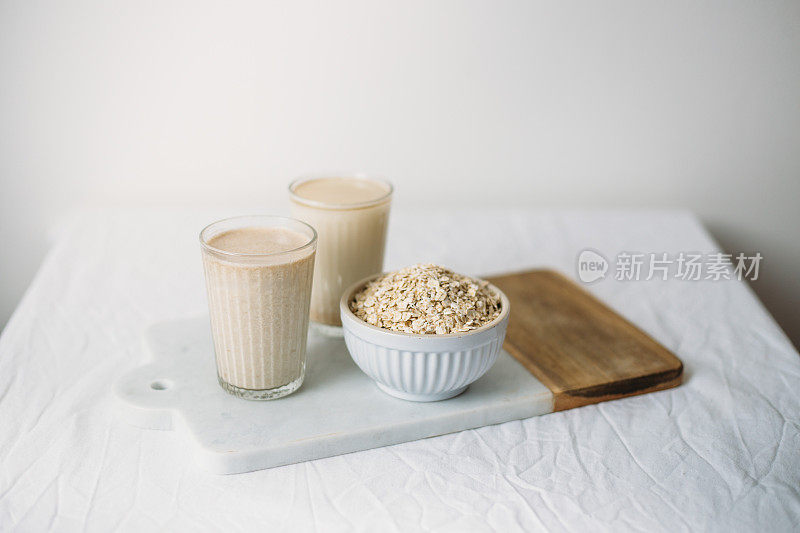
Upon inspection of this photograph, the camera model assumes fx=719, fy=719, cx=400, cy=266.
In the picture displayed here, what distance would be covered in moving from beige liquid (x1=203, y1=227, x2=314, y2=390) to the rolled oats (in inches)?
3.2

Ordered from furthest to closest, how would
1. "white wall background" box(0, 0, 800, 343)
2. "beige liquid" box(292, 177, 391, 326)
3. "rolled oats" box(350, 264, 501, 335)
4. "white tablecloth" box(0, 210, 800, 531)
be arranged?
"white wall background" box(0, 0, 800, 343) < "beige liquid" box(292, 177, 391, 326) < "rolled oats" box(350, 264, 501, 335) < "white tablecloth" box(0, 210, 800, 531)

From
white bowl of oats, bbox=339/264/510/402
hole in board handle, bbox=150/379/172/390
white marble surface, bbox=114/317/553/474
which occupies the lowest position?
hole in board handle, bbox=150/379/172/390

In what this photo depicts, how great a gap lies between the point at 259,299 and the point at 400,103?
0.83 m

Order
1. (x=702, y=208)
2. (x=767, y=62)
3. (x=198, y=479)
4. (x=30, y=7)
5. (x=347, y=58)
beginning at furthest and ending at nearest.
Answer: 1. (x=702, y=208)
2. (x=767, y=62)
3. (x=347, y=58)
4. (x=30, y=7)
5. (x=198, y=479)

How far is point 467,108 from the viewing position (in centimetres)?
152

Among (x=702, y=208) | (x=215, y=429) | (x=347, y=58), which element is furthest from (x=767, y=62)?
(x=215, y=429)

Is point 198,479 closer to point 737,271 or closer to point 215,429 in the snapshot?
point 215,429

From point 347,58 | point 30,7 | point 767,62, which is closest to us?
point 30,7

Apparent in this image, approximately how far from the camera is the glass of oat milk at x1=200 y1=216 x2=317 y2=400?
30.2 inches

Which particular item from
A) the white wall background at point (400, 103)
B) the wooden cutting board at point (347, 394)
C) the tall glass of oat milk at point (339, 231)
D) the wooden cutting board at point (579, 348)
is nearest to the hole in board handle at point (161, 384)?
the wooden cutting board at point (347, 394)

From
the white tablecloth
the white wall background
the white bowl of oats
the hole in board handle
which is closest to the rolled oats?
the white bowl of oats

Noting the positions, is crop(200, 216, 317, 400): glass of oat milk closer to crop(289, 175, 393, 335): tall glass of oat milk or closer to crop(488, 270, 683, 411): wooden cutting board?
crop(289, 175, 393, 335): tall glass of oat milk

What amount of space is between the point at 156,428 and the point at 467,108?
0.97 metres

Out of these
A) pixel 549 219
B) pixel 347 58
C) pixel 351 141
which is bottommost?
pixel 549 219
